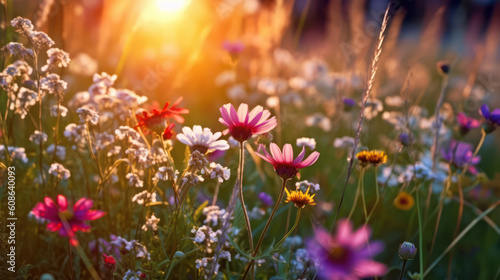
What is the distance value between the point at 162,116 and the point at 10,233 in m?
0.44

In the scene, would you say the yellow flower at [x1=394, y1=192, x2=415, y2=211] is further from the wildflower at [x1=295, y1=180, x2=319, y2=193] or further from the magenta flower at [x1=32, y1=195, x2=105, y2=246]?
the magenta flower at [x1=32, y1=195, x2=105, y2=246]

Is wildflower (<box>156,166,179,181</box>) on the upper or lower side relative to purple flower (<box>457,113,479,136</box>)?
lower

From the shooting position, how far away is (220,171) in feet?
2.76

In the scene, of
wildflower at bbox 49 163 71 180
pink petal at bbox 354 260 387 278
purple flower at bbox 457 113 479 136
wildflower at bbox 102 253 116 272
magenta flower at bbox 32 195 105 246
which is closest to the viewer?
pink petal at bbox 354 260 387 278

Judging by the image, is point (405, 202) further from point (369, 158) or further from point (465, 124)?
point (369, 158)

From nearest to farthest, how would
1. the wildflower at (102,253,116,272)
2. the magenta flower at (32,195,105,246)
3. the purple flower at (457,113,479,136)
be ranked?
the magenta flower at (32,195,105,246)
the wildflower at (102,253,116,272)
the purple flower at (457,113,479,136)

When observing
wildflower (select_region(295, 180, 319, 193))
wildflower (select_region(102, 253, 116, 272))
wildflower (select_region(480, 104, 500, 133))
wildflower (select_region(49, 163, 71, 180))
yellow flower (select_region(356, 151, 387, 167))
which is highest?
wildflower (select_region(480, 104, 500, 133))

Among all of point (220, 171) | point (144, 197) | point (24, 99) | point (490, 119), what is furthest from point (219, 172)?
point (490, 119)

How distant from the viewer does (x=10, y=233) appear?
1020mm

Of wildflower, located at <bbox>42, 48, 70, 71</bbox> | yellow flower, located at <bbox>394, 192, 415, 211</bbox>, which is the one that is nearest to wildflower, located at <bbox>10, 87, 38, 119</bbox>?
wildflower, located at <bbox>42, 48, 70, 71</bbox>

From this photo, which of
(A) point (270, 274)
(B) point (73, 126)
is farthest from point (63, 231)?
(A) point (270, 274)

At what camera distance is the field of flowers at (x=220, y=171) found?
2.72ft

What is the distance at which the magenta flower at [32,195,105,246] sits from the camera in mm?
716

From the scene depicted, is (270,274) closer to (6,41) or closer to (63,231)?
(63,231)
